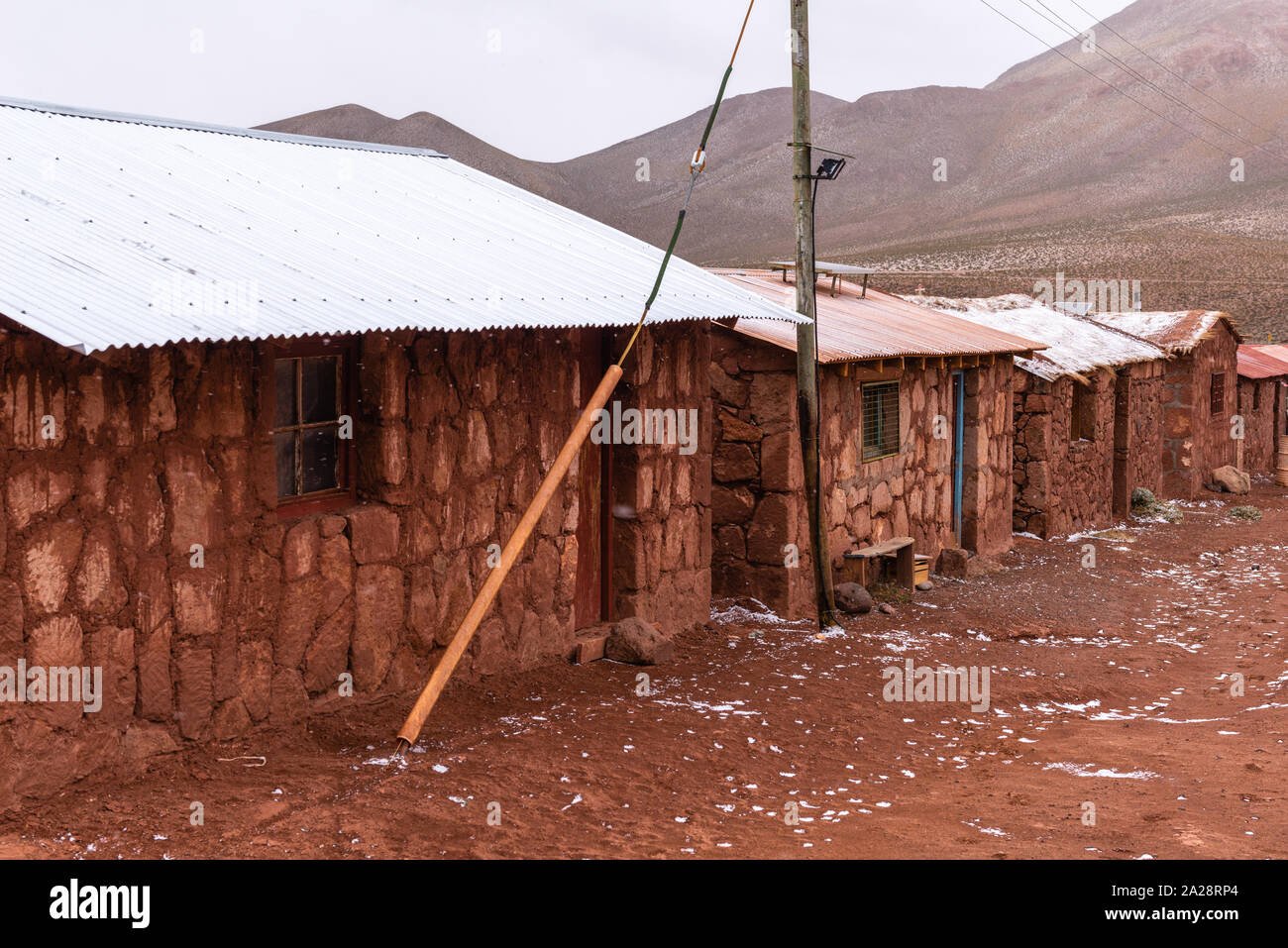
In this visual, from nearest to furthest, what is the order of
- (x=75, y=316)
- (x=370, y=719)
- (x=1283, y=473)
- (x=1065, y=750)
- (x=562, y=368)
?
(x=75, y=316) < (x=370, y=719) < (x=1065, y=750) < (x=562, y=368) < (x=1283, y=473)

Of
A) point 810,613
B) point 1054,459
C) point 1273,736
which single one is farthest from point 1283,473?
point 1273,736

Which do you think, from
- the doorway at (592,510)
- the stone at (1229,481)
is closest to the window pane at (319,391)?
the doorway at (592,510)

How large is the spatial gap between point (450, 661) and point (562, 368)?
2562 mm

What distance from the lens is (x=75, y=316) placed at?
4.86 m

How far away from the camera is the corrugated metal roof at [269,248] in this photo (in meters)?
5.28

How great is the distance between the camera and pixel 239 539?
608cm

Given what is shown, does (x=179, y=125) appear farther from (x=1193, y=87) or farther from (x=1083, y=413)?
(x=1193, y=87)

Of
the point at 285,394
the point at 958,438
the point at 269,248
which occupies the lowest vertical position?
the point at 958,438

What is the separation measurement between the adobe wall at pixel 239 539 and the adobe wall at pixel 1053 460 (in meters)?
9.98

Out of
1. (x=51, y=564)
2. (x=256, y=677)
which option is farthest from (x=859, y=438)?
(x=51, y=564)

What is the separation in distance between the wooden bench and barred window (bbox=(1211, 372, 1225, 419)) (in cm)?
1291

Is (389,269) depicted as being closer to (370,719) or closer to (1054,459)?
(370,719)

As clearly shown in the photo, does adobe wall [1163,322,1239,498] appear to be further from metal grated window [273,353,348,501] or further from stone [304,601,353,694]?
stone [304,601,353,694]

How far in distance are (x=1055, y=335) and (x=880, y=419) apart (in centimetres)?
733
